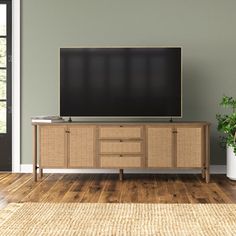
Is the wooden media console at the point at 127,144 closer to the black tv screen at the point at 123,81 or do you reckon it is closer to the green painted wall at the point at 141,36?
the black tv screen at the point at 123,81

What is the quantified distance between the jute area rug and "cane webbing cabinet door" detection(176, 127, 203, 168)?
1.06 metres

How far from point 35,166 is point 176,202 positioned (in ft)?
5.22

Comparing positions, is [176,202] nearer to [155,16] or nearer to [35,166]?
[35,166]

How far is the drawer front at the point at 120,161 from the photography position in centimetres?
442

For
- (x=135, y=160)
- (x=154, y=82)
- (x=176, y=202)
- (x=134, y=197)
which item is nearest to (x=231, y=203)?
(x=176, y=202)

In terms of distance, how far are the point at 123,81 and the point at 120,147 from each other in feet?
2.20

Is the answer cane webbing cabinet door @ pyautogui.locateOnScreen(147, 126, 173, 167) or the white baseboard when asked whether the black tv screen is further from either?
the white baseboard

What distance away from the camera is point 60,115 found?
4.64 m

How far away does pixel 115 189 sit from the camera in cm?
405

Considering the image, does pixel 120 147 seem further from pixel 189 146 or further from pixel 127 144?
pixel 189 146

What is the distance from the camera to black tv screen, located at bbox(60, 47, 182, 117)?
15.0 ft

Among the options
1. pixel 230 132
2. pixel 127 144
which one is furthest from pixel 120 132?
pixel 230 132

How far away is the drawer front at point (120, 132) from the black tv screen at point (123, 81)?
0.75 feet

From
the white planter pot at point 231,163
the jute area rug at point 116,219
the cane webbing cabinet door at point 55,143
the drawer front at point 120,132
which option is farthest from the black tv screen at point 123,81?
the jute area rug at point 116,219
